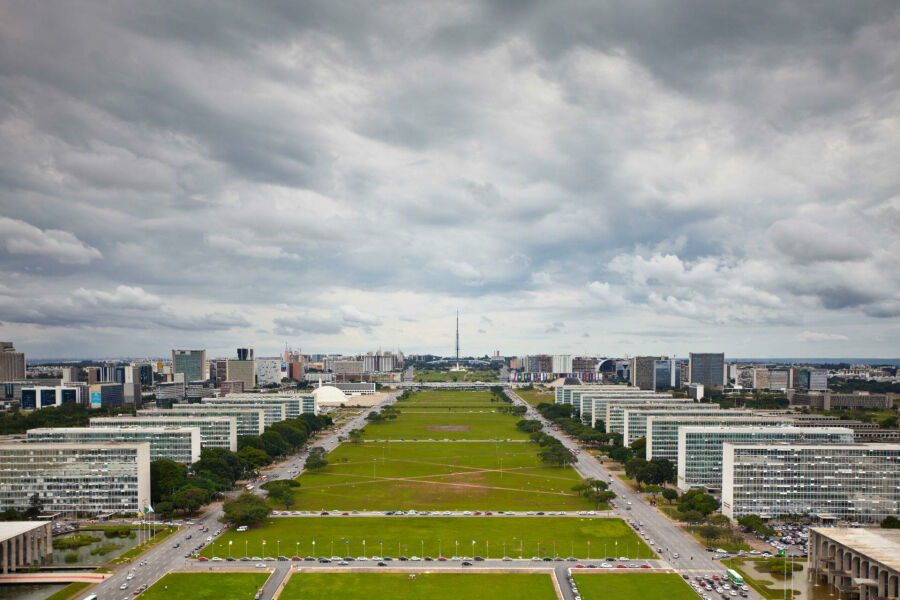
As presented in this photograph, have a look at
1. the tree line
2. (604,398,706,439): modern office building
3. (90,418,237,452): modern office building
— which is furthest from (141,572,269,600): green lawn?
(604,398,706,439): modern office building

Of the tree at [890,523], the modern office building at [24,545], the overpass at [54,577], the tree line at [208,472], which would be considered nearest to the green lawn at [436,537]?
the overpass at [54,577]

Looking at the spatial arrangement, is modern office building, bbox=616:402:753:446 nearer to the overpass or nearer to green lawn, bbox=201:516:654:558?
green lawn, bbox=201:516:654:558

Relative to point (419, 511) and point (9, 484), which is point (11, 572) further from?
point (419, 511)

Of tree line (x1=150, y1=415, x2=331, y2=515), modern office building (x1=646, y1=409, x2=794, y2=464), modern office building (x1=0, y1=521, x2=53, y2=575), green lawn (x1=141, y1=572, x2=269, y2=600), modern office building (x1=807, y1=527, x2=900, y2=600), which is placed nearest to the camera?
modern office building (x1=807, y1=527, x2=900, y2=600)

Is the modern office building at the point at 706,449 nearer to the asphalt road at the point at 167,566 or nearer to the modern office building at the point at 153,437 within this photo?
the asphalt road at the point at 167,566

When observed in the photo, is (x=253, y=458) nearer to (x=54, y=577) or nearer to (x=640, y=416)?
(x=54, y=577)

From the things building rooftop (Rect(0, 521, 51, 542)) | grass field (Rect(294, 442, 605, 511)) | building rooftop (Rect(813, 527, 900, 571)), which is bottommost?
grass field (Rect(294, 442, 605, 511))

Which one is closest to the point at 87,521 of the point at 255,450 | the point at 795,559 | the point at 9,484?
the point at 9,484
